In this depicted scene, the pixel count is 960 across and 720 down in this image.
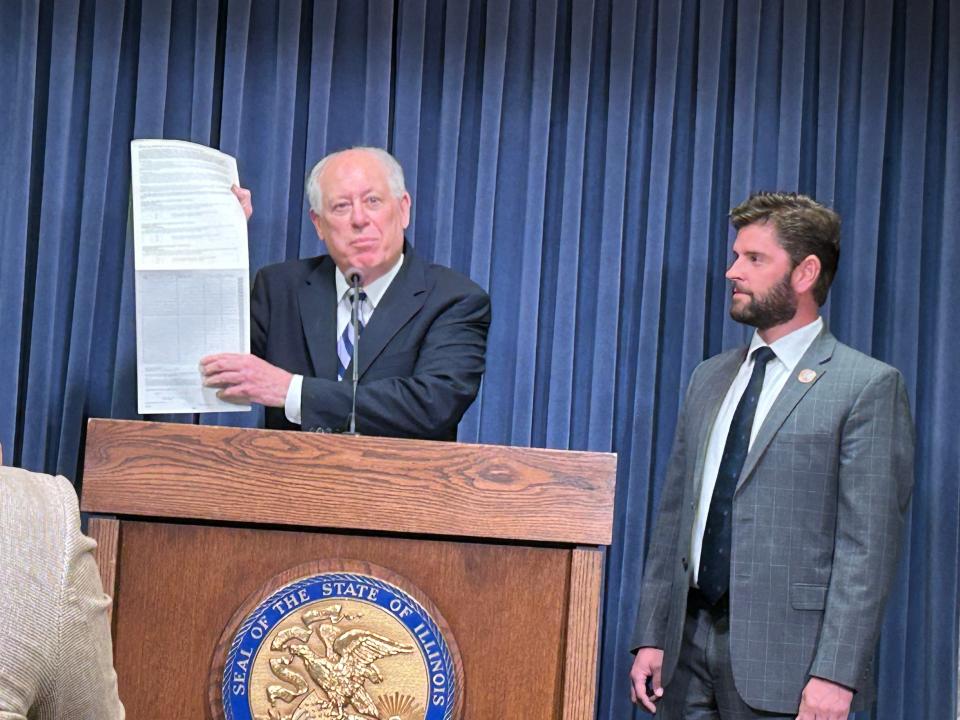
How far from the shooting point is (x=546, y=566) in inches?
79.7

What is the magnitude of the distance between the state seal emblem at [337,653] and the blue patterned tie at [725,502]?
103 cm

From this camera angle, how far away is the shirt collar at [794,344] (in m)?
2.99

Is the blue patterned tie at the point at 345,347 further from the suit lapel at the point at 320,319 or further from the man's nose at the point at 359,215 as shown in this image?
the man's nose at the point at 359,215

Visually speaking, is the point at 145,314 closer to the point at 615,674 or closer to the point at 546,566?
the point at 546,566

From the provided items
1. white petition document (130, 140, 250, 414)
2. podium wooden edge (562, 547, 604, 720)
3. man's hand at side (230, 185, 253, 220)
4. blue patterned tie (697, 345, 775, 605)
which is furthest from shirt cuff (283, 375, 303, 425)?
blue patterned tie (697, 345, 775, 605)

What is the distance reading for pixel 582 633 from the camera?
1993 mm

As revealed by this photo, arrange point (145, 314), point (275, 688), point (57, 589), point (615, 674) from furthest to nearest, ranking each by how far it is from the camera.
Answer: point (615, 674)
point (145, 314)
point (275, 688)
point (57, 589)

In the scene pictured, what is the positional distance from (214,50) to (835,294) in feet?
6.42

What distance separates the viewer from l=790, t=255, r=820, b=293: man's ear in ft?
10.0

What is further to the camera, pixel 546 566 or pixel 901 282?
pixel 901 282

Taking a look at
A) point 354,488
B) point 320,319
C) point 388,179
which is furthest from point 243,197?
point 354,488

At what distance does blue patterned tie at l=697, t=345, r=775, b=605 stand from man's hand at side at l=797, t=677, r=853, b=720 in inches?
10.9

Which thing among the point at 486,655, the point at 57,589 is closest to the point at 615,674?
the point at 486,655

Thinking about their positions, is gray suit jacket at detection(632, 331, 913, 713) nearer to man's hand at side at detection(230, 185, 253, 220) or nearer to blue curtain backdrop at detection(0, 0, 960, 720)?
blue curtain backdrop at detection(0, 0, 960, 720)
